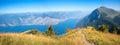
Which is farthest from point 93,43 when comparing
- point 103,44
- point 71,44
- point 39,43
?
point 39,43

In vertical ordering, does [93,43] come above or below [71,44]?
below

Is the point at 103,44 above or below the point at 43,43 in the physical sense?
below

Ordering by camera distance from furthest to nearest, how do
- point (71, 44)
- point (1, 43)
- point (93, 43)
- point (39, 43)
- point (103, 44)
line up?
point (93, 43) < point (103, 44) < point (71, 44) < point (39, 43) < point (1, 43)

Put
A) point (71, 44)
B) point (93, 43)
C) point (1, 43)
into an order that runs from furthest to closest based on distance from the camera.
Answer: point (93, 43)
point (71, 44)
point (1, 43)

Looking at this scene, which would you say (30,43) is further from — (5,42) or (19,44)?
(5,42)

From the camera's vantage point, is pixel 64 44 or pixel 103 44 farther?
pixel 103 44

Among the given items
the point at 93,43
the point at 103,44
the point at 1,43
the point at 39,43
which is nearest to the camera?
the point at 1,43

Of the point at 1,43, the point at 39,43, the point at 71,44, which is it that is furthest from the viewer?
the point at 71,44

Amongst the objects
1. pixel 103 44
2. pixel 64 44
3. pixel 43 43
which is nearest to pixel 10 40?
pixel 43 43

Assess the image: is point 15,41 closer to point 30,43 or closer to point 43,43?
point 30,43
